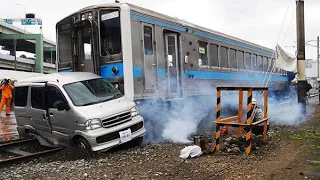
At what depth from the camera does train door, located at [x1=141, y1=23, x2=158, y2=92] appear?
8857 millimetres

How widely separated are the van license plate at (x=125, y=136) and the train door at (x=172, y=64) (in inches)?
108

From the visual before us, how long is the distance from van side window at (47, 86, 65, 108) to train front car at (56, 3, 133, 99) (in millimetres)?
1466

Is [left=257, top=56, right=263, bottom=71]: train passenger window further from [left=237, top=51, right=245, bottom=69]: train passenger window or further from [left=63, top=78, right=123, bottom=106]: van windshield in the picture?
[left=63, top=78, right=123, bottom=106]: van windshield

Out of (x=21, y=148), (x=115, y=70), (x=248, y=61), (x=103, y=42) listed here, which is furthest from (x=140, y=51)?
(x=248, y=61)

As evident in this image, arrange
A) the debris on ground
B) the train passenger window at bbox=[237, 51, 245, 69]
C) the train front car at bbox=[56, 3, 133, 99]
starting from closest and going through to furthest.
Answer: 1. the debris on ground
2. the train front car at bbox=[56, 3, 133, 99]
3. the train passenger window at bbox=[237, 51, 245, 69]

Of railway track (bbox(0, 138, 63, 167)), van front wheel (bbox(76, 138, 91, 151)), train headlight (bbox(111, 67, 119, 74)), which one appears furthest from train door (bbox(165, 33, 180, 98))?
railway track (bbox(0, 138, 63, 167))

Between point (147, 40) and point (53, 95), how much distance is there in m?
2.96

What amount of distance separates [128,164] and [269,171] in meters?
2.54

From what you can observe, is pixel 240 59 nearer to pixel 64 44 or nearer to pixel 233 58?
pixel 233 58

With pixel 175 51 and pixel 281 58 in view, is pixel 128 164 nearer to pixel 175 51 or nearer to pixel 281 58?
pixel 175 51

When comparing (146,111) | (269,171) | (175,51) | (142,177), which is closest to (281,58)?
(175,51)

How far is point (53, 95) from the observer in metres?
7.75

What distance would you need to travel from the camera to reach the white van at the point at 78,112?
689 cm

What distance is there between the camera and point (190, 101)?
1062 centimetres
